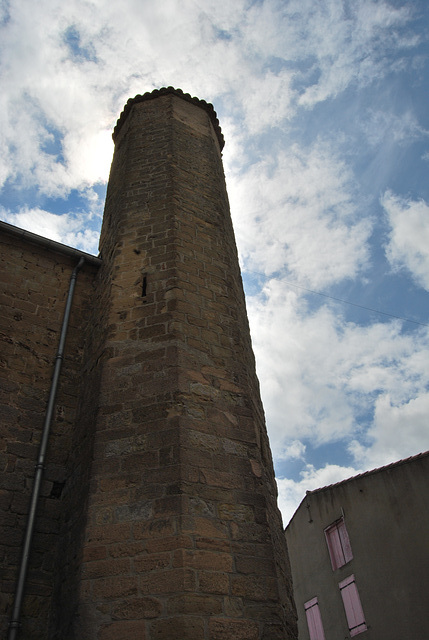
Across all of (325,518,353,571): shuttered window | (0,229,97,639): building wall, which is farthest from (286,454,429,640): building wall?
(0,229,97,639): building wall

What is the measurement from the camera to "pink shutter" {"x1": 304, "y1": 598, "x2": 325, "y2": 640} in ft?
35.3

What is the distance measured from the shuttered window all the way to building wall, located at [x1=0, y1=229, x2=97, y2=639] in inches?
302

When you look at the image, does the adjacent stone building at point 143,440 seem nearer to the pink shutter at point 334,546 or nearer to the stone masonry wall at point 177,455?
the stone masonry wall at point 177,455

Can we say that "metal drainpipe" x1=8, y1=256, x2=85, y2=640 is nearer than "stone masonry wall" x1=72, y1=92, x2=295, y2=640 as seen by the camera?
No

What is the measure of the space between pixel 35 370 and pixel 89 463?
60.5 inches

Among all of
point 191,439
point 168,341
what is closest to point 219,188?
point 168,341

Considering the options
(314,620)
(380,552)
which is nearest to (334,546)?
(380,552)

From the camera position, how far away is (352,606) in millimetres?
9734

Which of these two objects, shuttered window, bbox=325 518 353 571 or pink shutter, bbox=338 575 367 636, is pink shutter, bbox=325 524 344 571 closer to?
shuttered window, bbox=325 518 353 571

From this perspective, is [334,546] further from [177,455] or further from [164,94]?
[164,94]

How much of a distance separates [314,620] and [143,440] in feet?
31.0

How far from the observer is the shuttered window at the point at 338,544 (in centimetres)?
1025

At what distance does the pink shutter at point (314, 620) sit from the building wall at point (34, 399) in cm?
891

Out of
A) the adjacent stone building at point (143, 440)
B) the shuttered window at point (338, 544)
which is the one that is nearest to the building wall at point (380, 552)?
the shuttered window at point (338, 544)
